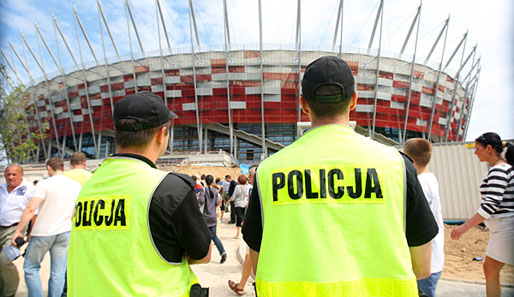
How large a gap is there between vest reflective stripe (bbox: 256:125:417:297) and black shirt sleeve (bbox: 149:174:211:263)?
395 mm

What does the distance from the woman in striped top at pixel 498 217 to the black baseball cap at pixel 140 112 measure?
2.87 meters

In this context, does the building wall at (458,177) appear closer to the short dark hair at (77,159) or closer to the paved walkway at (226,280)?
the paved walkway at (226,280)

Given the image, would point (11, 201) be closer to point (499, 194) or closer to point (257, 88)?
point (499, 194)

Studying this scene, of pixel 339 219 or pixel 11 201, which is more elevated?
pixel 339 219

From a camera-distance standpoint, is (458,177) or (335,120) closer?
(335,120)

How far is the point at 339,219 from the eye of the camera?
103 cm

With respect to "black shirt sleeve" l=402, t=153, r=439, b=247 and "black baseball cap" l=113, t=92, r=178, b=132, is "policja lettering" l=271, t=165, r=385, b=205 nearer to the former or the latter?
"black shirt sleeve" l=402, t=153, r=439, b=247

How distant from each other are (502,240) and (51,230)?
16.2 ft

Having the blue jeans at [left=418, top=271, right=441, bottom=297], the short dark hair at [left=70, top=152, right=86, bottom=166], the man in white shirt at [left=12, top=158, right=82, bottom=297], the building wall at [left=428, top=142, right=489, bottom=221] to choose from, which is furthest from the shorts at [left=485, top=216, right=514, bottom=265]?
the building wall at [left=428, top=142, right=489, bottom=221]

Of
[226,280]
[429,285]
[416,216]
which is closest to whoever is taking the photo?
[416,216]

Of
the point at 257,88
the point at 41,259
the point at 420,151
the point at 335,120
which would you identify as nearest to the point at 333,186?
the point at 335,120

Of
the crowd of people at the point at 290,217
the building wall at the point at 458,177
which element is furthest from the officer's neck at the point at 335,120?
the building wall at the point at 458,177

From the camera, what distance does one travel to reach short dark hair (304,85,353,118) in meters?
1.19

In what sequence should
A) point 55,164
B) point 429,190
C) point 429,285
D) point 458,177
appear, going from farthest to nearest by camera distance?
point 458,177 → point 55,164 → point 429,190 → point 429,285
